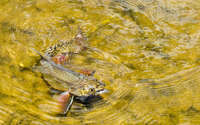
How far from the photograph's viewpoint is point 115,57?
4.20 meters

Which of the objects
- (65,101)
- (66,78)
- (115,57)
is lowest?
(65,101)

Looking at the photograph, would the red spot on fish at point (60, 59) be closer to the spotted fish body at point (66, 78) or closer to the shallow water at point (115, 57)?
the spotted fish body at point (66, 78)

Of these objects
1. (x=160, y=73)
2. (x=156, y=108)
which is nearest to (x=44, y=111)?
(x=156, y=108)

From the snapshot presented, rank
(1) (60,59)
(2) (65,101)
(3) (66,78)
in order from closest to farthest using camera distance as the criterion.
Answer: (2) (65,101) < (3) (66,78) < (1) (60,59)

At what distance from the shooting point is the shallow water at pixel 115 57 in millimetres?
3393

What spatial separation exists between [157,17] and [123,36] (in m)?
0.92

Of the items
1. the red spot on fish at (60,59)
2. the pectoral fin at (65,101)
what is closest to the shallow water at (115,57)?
the pectoral fin at (65,101)

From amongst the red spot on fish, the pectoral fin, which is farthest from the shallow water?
the red spot on fish

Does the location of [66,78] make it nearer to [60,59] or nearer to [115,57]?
[60,59]

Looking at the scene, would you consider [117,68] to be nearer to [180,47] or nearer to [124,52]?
[124,52]

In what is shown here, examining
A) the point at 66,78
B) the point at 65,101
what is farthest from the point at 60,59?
the point at 65,101

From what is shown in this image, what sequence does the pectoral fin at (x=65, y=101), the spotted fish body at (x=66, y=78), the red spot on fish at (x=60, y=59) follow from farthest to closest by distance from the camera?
the red spot on fish at (x=60, y=59), the spotted fish body at (x=66, y=78), the pectoral fin at (x=65, y=101)

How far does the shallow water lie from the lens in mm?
3393

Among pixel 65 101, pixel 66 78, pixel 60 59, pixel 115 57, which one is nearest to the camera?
pixel 65 101
